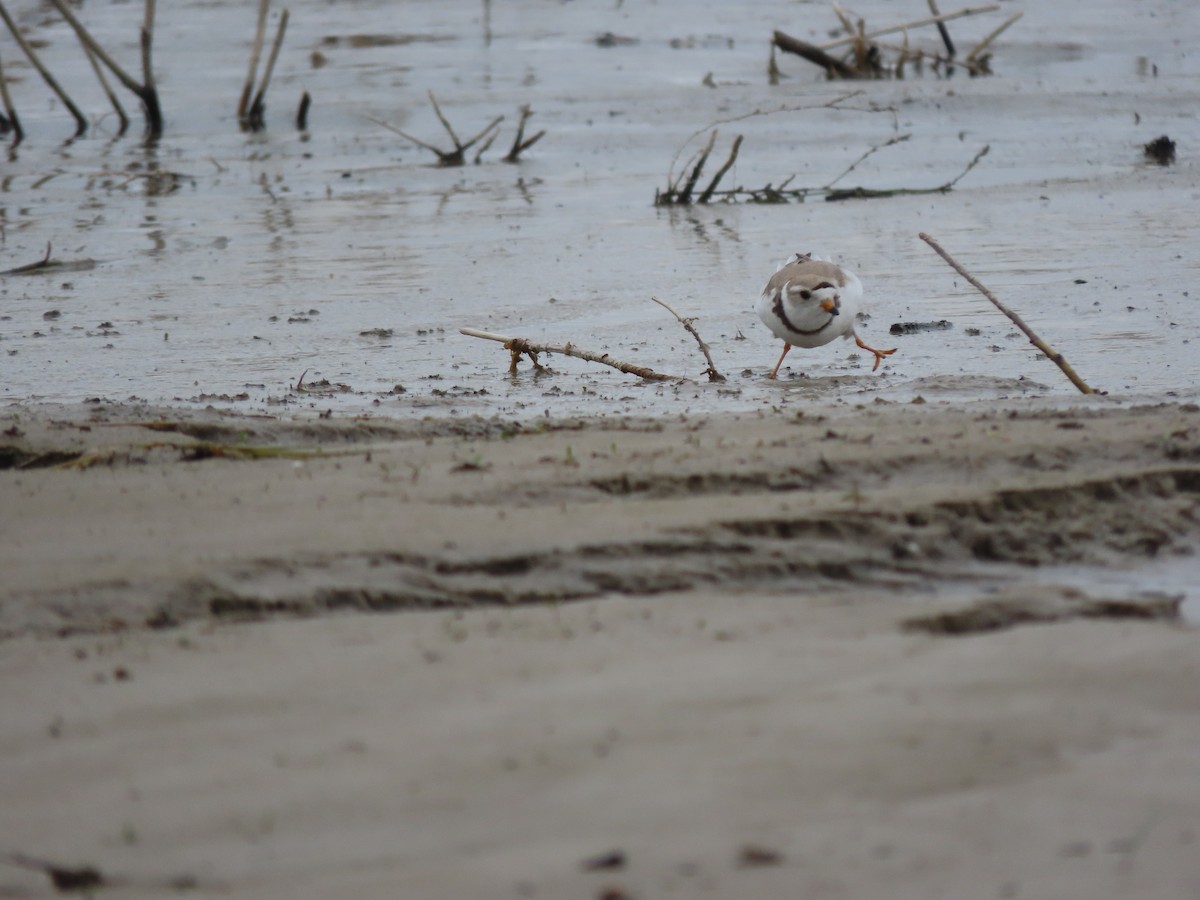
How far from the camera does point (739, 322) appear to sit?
276 inches

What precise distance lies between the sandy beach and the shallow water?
1.42 m

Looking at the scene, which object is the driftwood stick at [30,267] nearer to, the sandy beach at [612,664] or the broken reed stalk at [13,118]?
the sandy beach at [612,664]

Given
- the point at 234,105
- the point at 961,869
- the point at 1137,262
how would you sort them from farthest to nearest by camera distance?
the point at 234,105, the point at 1137,262, the point at 961,869

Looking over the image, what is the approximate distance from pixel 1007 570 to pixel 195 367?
12.5ft

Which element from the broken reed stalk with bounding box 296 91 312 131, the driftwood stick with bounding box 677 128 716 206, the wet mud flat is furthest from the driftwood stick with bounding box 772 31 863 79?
the wet mud flat

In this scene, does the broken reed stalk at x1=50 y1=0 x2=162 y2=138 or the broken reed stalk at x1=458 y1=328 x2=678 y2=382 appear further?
the broken reed stalk at x1=50 y1=0 x2=162 y2=138

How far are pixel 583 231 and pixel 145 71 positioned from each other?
6462 millimetres

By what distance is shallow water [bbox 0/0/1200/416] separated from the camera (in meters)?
5.92

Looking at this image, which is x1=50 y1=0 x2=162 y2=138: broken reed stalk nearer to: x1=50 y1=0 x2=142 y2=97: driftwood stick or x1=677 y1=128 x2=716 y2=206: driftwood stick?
x1=50 y1=0 x2=142 y2=97: driftwood stick

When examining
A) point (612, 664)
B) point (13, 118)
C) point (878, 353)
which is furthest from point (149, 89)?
point (612, 664)

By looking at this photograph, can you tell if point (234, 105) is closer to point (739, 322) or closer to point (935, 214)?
point (935, 214)

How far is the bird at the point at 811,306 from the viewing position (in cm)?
596

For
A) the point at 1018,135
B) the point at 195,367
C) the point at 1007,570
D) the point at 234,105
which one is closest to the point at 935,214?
the point at 1018,135

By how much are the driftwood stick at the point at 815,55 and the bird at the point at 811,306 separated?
8.45 m
